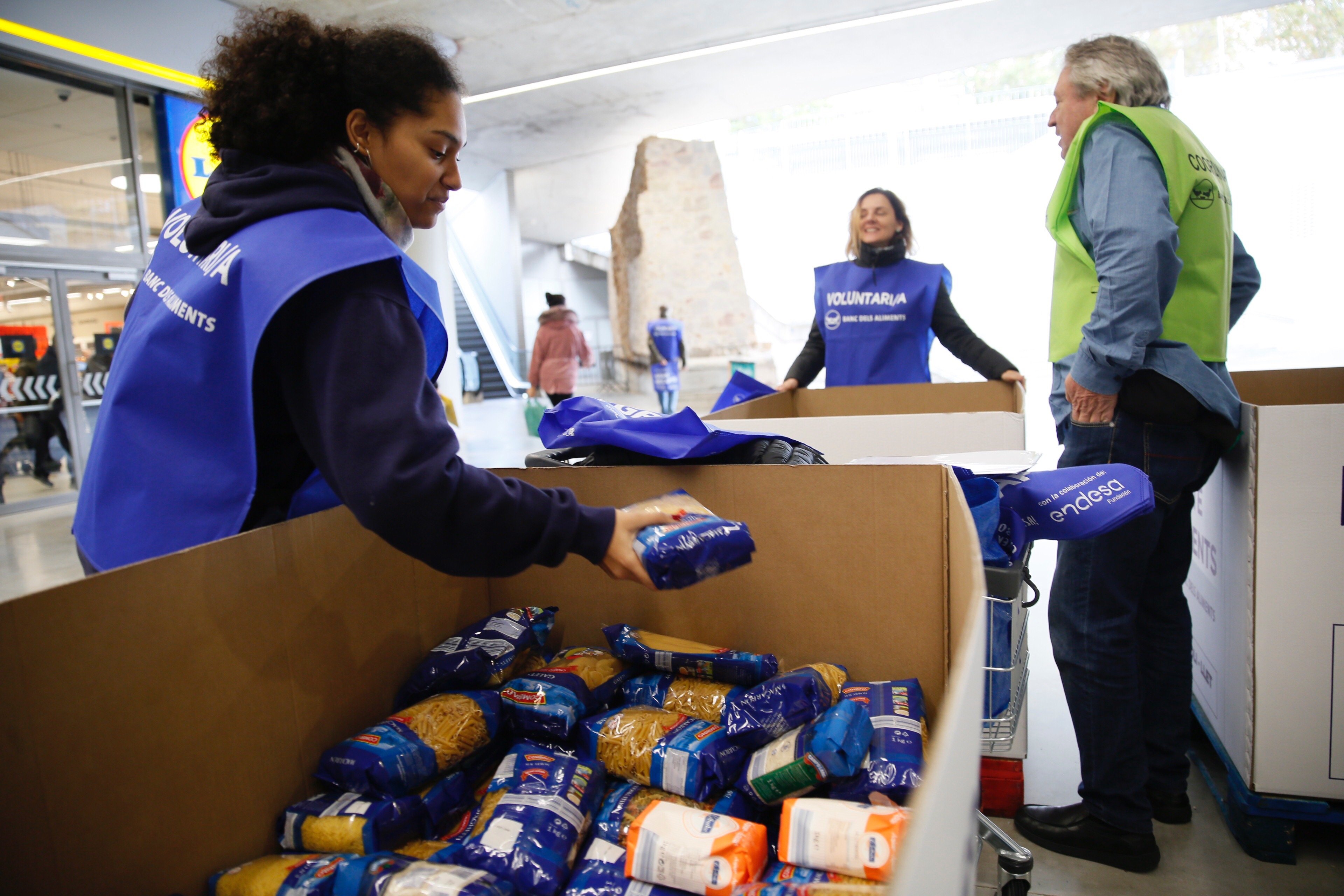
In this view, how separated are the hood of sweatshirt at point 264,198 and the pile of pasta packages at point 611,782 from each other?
2.14ft

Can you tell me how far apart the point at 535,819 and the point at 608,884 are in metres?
0.11

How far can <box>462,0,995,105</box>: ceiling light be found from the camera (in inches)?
318

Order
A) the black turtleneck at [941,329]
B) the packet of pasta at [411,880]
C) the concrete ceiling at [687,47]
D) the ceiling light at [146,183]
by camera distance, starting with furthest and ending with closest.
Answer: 1. the concrete ceiling at [687,47]
2. the ceiling light at [146,183]
3. the black turtleneck at [941,329]
4. the packet of pasta at [411,880]

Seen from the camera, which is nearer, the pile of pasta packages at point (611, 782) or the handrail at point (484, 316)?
the pile of pasta packages at point (611, 782)

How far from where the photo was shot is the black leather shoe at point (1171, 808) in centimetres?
183

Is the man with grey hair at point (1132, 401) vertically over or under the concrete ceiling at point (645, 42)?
under

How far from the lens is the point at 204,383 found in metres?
0.90

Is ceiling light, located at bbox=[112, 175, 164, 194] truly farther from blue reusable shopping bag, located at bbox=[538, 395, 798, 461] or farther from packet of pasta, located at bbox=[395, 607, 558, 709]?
packet of pasta, located at bbox=[395, 607, 558, 709]

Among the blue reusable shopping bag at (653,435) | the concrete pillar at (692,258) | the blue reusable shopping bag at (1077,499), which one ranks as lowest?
the blue reusable shopping bag at (1077,499)

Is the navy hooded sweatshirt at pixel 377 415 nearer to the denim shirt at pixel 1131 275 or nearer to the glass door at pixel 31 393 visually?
the denim shirt at pixel 1131 275

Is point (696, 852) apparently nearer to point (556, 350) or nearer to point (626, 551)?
point (626, 551)

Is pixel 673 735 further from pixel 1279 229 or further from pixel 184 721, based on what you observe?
pixel 1279 229

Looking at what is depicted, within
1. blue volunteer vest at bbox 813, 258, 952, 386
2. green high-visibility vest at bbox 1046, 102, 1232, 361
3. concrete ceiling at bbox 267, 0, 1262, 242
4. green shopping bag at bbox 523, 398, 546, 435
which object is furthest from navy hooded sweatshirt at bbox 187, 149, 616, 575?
green shopping bag at bbox 523, 398, 546, 435

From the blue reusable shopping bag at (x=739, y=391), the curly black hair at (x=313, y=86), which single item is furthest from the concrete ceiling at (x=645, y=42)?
the curly black hair at (x=313, y=86)
